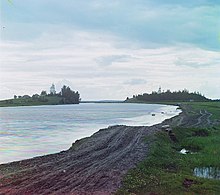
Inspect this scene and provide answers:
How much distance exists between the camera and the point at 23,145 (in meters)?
41.1

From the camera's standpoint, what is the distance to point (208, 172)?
72.7ft

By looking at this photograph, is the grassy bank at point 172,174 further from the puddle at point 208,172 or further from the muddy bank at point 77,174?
the muddy bank at point 77,174

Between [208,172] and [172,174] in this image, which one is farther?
[208,172]


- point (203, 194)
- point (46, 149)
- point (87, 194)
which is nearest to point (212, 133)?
point (46, 149)

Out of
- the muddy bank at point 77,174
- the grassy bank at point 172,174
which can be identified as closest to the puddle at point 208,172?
the grassy bank at point 172,174

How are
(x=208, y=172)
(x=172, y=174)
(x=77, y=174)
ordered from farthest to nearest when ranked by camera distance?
(x=208, y=172) < (x=172, y=174) < (x=77, y=174)

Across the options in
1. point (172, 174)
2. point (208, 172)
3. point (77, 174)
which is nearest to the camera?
point (77, 174)

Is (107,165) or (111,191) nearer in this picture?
(111,191)

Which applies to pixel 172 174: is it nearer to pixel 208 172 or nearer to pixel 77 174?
pixel 208 172

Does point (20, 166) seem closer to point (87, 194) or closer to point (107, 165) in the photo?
point (107, 165)

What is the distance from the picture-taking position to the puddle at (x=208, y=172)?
21.0 metres

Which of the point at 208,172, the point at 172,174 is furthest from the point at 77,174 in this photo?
the point at 208,172

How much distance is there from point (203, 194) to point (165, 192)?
A: 187 cm

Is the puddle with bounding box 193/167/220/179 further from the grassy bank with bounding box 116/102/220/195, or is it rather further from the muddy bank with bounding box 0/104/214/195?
the muddy bank with bounding box 0/104/214/195
